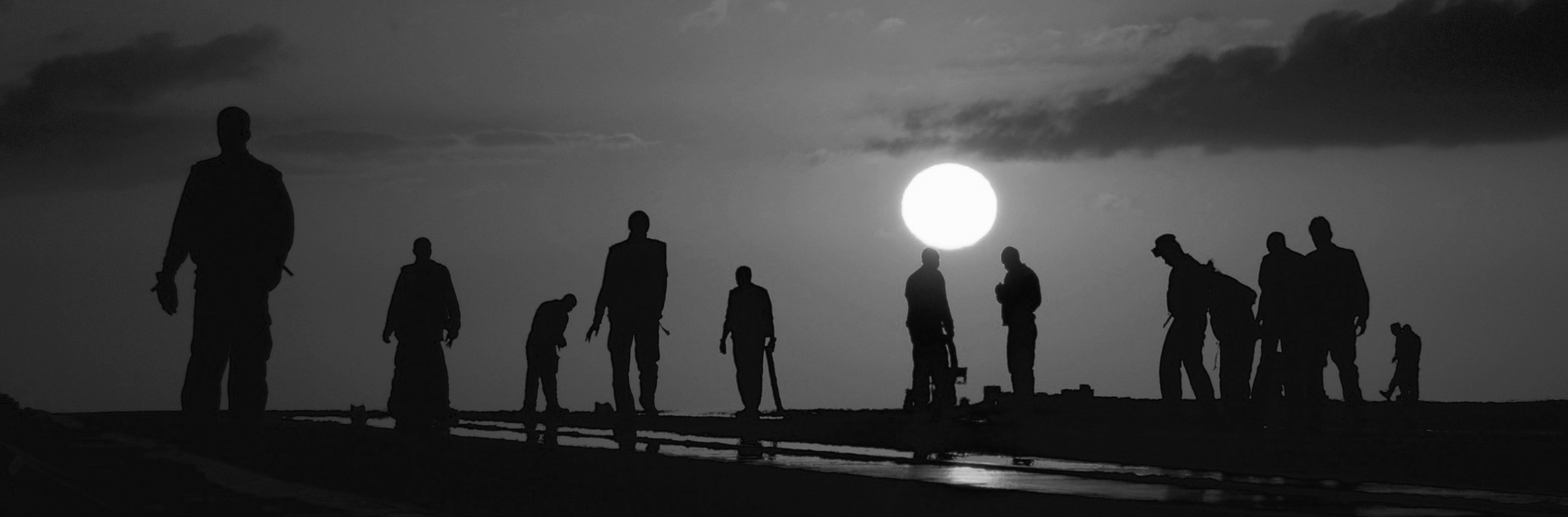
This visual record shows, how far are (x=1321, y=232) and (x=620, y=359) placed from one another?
719 centimetres

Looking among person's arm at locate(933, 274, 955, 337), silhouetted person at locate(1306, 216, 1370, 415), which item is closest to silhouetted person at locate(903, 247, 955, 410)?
person's arm at locate(933, 274, 955, 337)

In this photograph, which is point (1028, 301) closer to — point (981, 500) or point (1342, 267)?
point (1342, 267)

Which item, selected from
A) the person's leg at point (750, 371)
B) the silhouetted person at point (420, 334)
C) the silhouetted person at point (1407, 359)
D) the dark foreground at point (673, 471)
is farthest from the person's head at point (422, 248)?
the silhouetted person at point (1407, 359)

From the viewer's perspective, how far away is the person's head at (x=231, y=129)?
1311 centimetres

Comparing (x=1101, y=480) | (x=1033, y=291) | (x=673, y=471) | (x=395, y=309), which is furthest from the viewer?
(x=1033, y=291)

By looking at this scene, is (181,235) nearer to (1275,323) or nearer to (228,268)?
(228,268)

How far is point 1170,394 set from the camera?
896 inches

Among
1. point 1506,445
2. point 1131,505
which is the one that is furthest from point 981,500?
point 1506,445

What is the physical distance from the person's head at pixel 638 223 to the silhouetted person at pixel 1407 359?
2099 centimetres

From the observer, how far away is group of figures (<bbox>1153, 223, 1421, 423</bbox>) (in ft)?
60.8

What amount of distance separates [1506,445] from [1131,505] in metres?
6.77

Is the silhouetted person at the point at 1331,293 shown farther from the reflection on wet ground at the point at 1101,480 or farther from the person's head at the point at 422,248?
the person's head at the point at 422,248

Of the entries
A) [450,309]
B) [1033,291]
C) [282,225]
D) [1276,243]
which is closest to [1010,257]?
[1033,291]

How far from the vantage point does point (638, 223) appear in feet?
63.2
